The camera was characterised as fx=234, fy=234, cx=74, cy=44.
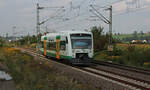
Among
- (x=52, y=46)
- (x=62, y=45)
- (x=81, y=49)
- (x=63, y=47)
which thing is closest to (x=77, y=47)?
(x=81, y=49)

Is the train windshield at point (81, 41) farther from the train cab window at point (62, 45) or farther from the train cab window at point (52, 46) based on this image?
the train cab window at point (52, 46)

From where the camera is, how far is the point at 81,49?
772 inches

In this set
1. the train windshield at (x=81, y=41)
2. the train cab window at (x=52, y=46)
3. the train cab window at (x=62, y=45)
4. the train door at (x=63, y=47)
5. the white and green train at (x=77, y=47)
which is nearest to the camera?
the white and green train at (x=77, y=47)

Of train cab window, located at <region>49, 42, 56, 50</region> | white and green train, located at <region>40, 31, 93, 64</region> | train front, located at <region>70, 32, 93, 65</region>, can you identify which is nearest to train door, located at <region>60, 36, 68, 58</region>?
white and green train, located at <region>40, 31, 93, 64</region>

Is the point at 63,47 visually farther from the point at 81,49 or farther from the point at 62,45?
the point at 81,49

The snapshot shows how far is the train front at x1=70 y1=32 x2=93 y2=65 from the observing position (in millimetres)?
19547

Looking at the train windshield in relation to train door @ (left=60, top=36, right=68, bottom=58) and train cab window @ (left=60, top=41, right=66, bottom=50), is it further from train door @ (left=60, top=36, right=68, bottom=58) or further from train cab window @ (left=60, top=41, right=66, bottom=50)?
train cab window @ (left=60, top=41, right=66, bottom=50)

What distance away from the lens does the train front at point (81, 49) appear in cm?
1955

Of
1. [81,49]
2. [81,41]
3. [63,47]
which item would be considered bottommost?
[81,49]

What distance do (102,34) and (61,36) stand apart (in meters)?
16.3

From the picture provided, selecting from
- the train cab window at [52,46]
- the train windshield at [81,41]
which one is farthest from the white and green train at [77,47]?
the train cab window at [52,46]

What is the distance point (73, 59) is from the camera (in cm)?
1953

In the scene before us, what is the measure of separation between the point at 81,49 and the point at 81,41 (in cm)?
74

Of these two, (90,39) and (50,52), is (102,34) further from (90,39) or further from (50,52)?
(90,39)
